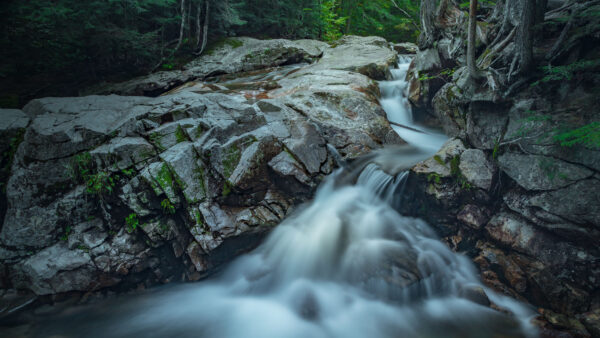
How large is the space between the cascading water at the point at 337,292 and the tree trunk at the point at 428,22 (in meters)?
4.62

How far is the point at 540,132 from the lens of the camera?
13.4 feet

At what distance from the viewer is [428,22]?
777 cm

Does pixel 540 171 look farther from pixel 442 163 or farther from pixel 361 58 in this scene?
pixel 361 58

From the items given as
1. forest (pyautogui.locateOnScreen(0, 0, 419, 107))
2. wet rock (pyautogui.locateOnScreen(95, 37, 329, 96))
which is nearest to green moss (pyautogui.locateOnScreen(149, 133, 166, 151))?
forest (pyautogui.locateOnScreen(0, 0, 419, 107))

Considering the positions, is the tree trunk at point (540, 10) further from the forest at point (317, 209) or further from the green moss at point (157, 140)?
the green moss at point (157, 140)

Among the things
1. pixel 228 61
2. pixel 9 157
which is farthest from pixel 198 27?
pixel 9 157

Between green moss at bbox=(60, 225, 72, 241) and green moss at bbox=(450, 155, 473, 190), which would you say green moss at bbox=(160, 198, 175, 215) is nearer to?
green moss at bbox=(60, 225, 72, 241)

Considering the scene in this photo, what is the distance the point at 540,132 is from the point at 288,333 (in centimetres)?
500

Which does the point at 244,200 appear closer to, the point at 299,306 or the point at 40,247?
the point at 299,306

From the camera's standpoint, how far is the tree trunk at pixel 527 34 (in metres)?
3.69

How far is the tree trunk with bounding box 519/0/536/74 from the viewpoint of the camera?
3.69m

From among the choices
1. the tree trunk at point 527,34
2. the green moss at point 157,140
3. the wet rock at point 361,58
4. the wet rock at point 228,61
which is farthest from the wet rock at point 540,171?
the wet rock at point 228,61

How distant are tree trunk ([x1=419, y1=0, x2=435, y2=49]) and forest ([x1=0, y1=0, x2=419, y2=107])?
7.07 metres

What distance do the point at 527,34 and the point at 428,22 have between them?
4.70 m
